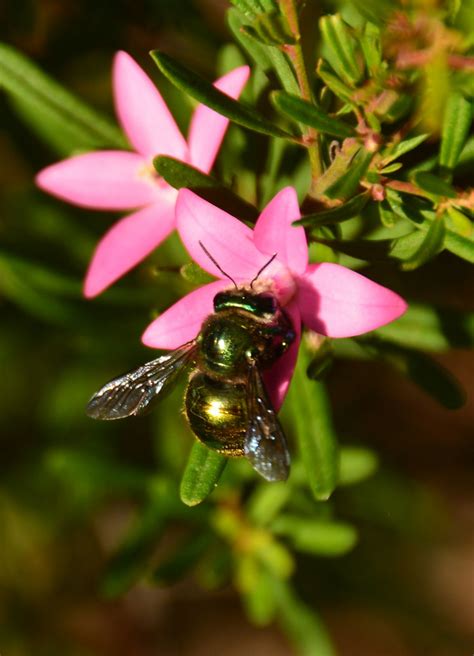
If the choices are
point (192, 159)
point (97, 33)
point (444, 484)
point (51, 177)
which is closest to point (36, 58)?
point (97, 33)

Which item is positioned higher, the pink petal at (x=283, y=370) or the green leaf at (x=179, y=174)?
the green leaf at (x=179, y=174)

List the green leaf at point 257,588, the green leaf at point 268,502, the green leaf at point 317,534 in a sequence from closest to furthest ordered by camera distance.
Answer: the green leaf at point 317,534
the green leaf at point 268,502
the green leaf at point 257,588

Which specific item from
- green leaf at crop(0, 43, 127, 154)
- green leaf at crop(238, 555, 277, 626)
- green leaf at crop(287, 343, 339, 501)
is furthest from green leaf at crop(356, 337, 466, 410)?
green leaf at crop(238, 555, 277, 626)

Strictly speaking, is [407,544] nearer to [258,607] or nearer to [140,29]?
[258,607]

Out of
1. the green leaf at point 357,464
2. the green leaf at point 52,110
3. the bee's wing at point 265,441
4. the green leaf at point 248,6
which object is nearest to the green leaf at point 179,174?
the green leaf at point 248,6

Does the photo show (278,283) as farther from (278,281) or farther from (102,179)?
(102,179)

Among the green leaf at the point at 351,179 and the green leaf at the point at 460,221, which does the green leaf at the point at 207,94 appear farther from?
the green leaf at the point at 460,221

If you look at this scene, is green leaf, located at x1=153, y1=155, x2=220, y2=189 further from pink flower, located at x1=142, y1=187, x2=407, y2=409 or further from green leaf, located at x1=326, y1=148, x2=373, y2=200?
green leaf, located at x1=326, y1=148, x2=373, y2=200
